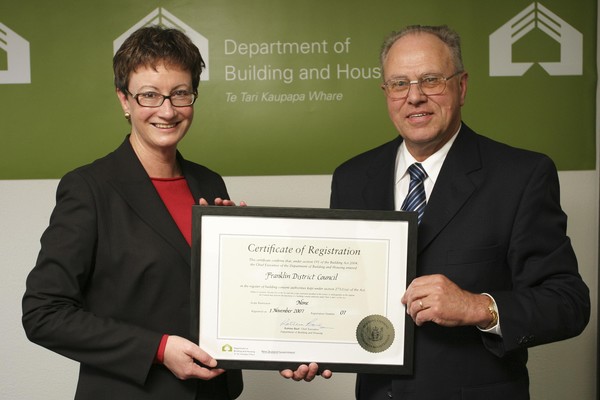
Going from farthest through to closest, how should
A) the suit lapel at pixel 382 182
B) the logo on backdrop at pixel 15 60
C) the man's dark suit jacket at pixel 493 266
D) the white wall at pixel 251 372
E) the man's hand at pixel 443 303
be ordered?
the white wall at pixel 251 372
the logo on backdrop at pixel 15 60
the suit lapel at pixel 382 182
the man's dark suit jacket at pixel 493 266
the man's hand at pixel 443 303

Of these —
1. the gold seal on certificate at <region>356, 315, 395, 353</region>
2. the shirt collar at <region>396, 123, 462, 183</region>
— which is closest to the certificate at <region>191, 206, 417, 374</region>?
the gold seal on certificate at <region>356, 315, 395, 353</region>

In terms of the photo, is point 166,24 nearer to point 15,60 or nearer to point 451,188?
point 15,60

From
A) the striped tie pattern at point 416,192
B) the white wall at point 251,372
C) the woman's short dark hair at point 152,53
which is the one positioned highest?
the woman's short dark hair at point 152,53

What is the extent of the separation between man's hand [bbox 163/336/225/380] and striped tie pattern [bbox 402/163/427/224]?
2.39ft

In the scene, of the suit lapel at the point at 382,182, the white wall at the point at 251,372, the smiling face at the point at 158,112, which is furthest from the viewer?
the white wall at the point at 251,372

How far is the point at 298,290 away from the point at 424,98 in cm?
68

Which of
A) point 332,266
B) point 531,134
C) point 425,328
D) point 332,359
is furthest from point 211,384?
point 531,134

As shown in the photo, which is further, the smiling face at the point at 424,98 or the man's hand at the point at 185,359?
the smiling face at the point at 424,98

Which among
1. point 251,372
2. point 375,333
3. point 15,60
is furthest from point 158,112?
point 251,372

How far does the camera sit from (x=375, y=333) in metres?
1.89

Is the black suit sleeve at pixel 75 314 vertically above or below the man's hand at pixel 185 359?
above

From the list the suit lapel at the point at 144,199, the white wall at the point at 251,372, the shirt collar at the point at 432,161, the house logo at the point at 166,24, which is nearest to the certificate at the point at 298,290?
the suit lapel at the point at 144,199

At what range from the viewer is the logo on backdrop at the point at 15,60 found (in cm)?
326

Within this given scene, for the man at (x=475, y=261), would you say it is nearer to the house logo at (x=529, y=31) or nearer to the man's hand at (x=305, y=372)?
the man's hand at (x=305, y=372)
